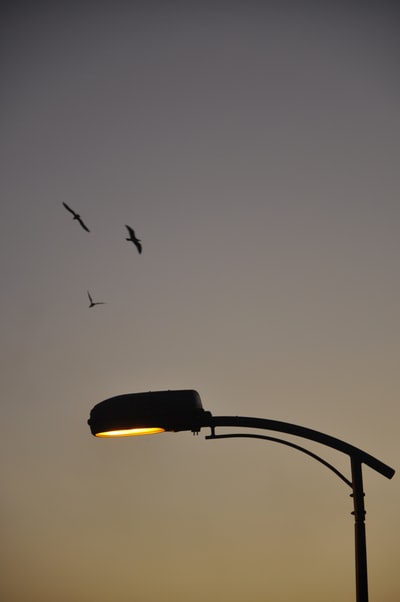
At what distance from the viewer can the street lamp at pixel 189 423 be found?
21.5 feet

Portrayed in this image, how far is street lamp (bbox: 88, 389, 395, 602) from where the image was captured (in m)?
6.55

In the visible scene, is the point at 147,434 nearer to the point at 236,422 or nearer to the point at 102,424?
the point at 102,424

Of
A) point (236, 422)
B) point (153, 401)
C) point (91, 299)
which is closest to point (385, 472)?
point (236, 422)

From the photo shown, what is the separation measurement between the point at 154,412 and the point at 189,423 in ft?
1.02

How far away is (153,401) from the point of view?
675cm

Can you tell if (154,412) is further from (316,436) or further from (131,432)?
(316,436)

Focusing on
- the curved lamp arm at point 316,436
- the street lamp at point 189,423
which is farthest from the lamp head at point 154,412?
the curved lamp arm at point 316,436

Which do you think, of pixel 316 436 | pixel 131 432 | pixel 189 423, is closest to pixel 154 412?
pixel 189 423

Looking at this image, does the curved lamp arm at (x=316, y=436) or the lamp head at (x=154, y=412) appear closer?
the curved lamp arm at (x=316, y=436)

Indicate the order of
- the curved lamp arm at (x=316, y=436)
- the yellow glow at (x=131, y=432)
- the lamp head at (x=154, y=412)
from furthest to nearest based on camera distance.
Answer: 1. the yellow glow at (x=131, y=432)
2. the lamp head at (x=154, y=412)
3. the curved lamp arm at (x=316, y=436)

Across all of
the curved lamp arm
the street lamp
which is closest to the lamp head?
the street lamp

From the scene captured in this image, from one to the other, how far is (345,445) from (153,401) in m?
1.65

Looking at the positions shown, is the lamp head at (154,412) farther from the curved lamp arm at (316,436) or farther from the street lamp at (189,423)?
the curved lamp arm at (316,436)

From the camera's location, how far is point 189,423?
6715 millimetres
